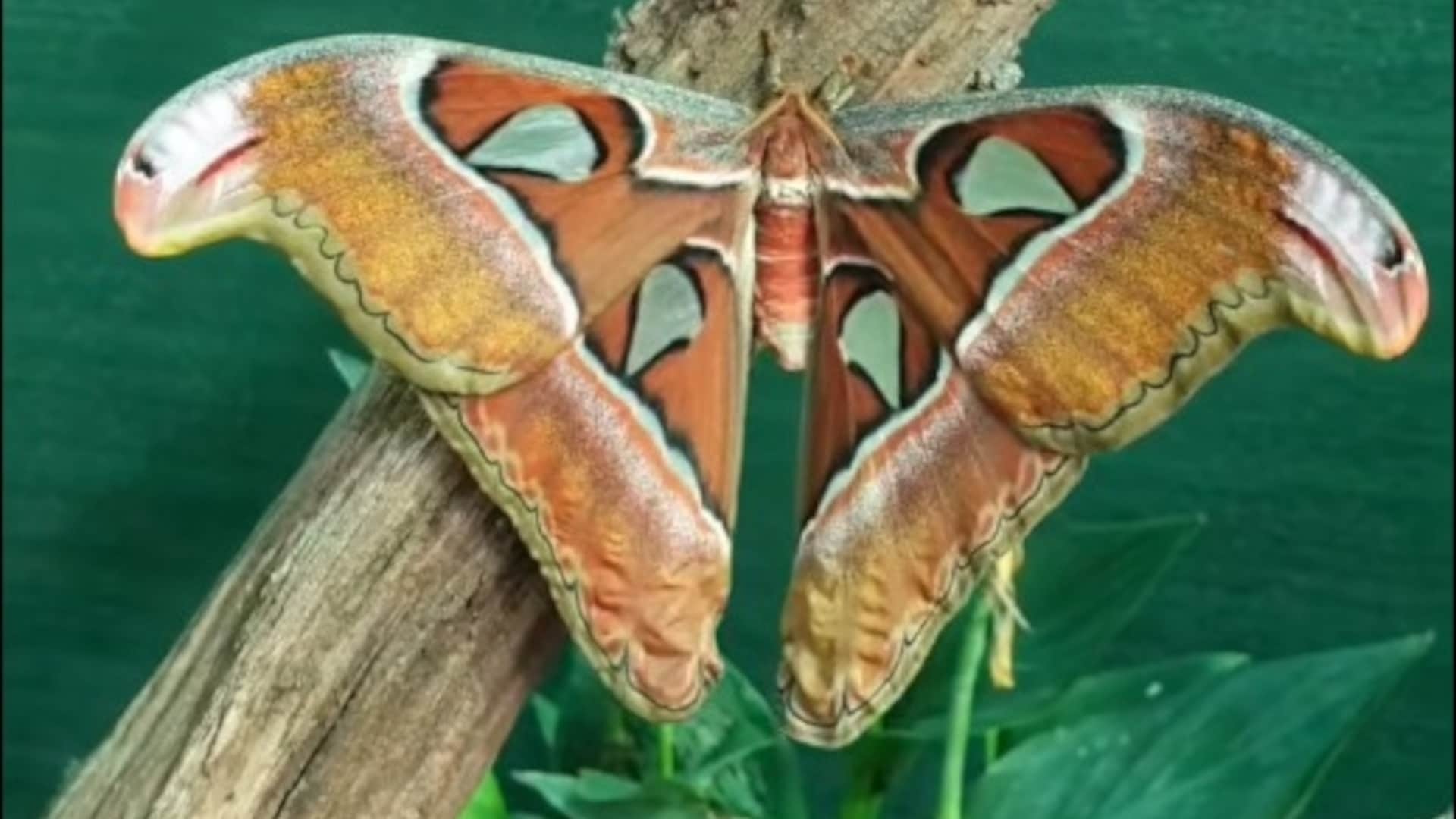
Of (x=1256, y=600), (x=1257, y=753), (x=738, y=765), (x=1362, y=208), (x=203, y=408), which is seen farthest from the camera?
(x=203, y=408)

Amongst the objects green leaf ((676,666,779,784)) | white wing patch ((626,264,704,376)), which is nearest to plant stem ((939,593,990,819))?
green leaf ((676,666,779,784))

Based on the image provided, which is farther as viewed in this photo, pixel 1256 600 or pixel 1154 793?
pixel 1256 600

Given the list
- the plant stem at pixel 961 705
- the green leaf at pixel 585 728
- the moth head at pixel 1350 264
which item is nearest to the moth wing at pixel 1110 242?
the moth head at pixel 1350 264

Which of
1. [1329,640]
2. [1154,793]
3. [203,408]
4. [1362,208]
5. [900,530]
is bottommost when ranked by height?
[1329,640]

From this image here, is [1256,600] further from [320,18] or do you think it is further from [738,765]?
[320,18]

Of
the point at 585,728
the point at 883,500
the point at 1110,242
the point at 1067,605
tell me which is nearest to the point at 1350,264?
the point at 1110,242

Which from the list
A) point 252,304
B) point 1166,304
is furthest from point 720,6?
point 252,304

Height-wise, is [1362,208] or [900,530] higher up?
[1362,208]

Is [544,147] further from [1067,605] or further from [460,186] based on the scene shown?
[1067,605]
